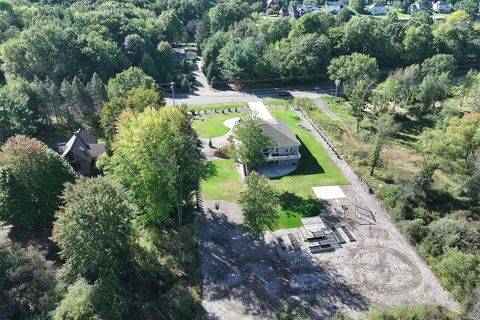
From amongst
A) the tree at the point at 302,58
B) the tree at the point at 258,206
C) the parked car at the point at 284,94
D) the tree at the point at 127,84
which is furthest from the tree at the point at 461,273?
the tree at the point at 302,58

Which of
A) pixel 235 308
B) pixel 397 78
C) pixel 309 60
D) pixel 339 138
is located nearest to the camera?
pixel 235 308

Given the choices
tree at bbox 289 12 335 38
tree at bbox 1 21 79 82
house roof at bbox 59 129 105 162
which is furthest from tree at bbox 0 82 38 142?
tree at bbox 289 12 335 38

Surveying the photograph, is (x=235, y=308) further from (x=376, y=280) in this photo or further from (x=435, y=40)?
(x=435, y=40)

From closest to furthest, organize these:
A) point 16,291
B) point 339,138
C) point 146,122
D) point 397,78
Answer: point 16,291 < point 146,122 < point 339,138 < point 397,78

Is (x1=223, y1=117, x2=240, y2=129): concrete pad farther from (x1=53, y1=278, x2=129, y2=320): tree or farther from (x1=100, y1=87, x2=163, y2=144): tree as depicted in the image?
(x1=53, y1=278, x2=129, y2=320): tree

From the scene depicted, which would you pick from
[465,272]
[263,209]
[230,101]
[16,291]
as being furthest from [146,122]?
[230,101]

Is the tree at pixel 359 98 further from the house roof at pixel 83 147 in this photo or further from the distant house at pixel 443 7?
the distant house at pixel 443 7
